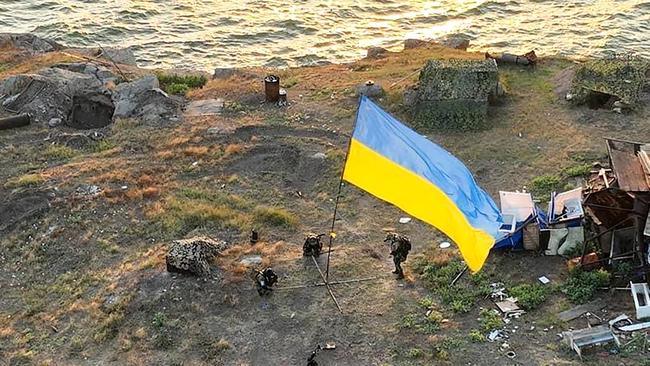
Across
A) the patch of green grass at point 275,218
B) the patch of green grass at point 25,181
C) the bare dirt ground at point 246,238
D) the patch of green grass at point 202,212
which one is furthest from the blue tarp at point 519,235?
the patch of green grass at point 25,181

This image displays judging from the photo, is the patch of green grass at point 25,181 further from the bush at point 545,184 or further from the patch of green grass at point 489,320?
the bush at point 545,184

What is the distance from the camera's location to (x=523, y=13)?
3541 centimetres

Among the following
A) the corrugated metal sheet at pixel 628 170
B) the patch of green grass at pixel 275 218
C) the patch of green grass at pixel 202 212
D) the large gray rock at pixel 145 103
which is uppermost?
the corrugated metal sheet at pixel 628 170

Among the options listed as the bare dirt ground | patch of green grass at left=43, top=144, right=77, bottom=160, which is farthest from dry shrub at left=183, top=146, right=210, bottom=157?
patch of green grass at left=43, top=144, right=77, bottom=160

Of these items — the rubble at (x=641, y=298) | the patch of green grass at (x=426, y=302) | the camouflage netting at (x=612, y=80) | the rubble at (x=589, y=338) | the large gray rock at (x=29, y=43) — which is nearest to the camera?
the rubble at (x=589, y=338)

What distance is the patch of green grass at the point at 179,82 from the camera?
80.1 feet

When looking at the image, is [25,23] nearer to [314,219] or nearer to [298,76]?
[298,76]

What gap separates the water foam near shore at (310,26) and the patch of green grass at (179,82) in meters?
4.71

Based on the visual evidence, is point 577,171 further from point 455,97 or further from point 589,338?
point 589,338

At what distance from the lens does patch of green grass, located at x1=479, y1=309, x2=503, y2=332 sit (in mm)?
12242

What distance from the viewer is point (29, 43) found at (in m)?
30.4

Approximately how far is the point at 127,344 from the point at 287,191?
6.44 m

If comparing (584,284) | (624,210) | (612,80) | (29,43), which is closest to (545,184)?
(624,210)

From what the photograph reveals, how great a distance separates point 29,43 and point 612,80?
23.4m
